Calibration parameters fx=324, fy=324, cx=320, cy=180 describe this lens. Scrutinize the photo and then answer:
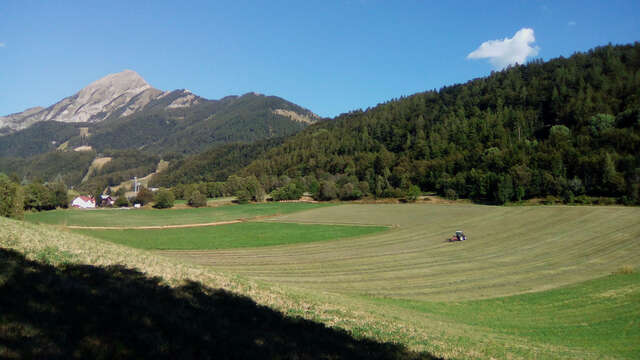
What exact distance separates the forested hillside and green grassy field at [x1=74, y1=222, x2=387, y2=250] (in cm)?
5211

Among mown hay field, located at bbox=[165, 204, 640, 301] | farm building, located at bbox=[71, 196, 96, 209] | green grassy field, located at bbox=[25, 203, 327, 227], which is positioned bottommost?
mown hay field, located at bbox=[165, 204, 640, 301]

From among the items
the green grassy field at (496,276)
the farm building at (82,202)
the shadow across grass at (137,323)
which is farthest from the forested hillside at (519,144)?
the shadow across grass at (137,323)

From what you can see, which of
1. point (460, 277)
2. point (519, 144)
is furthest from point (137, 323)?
point (519, 144)

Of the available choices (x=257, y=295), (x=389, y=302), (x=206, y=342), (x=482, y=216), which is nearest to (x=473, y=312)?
(x=389, y=302)

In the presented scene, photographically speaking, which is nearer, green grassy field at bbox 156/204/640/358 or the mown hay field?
green grassy field at bbox 156/204/640/358

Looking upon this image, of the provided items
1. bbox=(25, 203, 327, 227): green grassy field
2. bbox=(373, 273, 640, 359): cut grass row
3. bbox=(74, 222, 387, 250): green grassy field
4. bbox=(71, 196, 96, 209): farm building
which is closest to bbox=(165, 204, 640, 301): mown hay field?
bbox=(373, 273, 640, 359): cut grass row

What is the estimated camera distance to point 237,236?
208ft

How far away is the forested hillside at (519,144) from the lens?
8688 centimetres

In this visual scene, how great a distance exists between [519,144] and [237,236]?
104868mm

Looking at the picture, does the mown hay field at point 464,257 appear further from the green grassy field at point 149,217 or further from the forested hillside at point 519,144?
the green grassy field at point 149,217

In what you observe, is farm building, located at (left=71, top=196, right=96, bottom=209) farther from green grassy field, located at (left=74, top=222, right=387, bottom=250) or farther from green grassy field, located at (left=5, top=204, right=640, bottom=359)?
green grassy field, located at (left=5, top=204, right=640, bottom=359)

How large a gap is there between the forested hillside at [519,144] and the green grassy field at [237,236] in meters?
52.1

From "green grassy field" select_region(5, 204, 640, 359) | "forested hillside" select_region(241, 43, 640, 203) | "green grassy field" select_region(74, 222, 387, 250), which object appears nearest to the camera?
"green grassy field" select_region(5, 204, 640, 359)

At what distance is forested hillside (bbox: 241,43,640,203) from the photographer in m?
86.9
